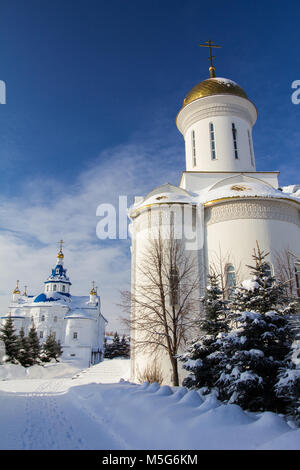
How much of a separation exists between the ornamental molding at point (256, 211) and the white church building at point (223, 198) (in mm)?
33

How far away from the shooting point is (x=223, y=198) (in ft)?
39.5

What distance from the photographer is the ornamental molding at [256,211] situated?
11.8m

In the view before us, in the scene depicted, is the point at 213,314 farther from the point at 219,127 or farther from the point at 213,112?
the point at 213,112

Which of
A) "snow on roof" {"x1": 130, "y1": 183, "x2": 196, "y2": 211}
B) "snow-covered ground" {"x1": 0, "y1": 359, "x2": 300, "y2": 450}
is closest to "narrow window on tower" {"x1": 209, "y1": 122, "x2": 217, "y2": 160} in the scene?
"snow on roof" {"x1": 130, "y1": 183, "x2": 196, "y2": 211}

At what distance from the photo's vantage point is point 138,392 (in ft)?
21.7

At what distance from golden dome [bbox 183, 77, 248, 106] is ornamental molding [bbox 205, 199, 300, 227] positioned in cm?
645

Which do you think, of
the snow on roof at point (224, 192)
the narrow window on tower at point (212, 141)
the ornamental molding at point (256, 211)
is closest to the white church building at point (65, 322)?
the snow on roof at point (224, 192)

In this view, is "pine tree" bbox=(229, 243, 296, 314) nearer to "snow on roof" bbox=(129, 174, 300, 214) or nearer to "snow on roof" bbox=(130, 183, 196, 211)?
"snow on roof" bbox=(129, 174, 300, 214)

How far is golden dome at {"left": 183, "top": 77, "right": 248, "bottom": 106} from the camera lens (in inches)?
619

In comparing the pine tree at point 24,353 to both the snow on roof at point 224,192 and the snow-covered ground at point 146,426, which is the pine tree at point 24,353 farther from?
the snow-covered ground at point 146,426
